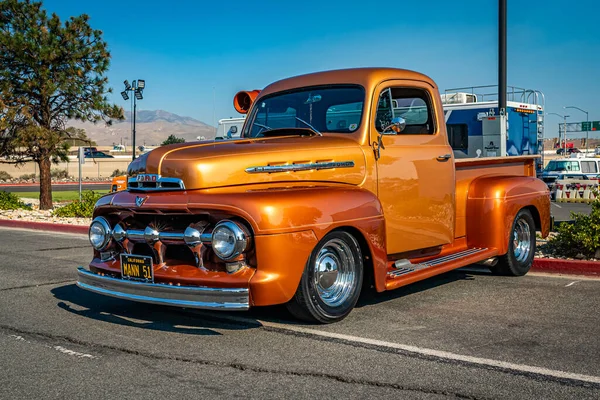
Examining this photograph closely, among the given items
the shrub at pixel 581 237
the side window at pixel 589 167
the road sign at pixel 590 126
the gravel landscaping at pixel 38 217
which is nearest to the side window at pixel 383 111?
the shrub at pixel 581 237

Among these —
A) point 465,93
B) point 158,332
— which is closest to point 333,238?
point 158,332

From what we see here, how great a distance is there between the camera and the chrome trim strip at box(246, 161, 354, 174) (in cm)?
546

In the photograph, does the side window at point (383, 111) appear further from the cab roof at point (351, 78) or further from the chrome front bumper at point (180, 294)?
the chrome front bumper at point (180, 294)

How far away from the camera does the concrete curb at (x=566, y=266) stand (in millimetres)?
8031

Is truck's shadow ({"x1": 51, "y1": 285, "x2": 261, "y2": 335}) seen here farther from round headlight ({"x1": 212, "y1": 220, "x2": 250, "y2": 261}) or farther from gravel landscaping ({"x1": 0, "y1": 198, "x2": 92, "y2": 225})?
gravel landscaping ({"x1": 0, "y1": 198, "x2": 92, "y2": 225})

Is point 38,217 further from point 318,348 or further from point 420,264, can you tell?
point 318,348

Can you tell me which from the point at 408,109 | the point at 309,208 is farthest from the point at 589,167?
the point at 309,208

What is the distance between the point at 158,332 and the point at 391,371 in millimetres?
2009

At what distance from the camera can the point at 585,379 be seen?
418 cm

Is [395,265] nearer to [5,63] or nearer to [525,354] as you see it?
[525,354]

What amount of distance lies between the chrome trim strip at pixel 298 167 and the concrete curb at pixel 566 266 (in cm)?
378

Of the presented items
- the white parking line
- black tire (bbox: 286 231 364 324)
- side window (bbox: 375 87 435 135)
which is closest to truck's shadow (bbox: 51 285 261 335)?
the white parking line

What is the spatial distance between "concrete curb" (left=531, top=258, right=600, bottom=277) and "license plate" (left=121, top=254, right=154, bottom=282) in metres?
5.30

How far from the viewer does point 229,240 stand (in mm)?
4934
